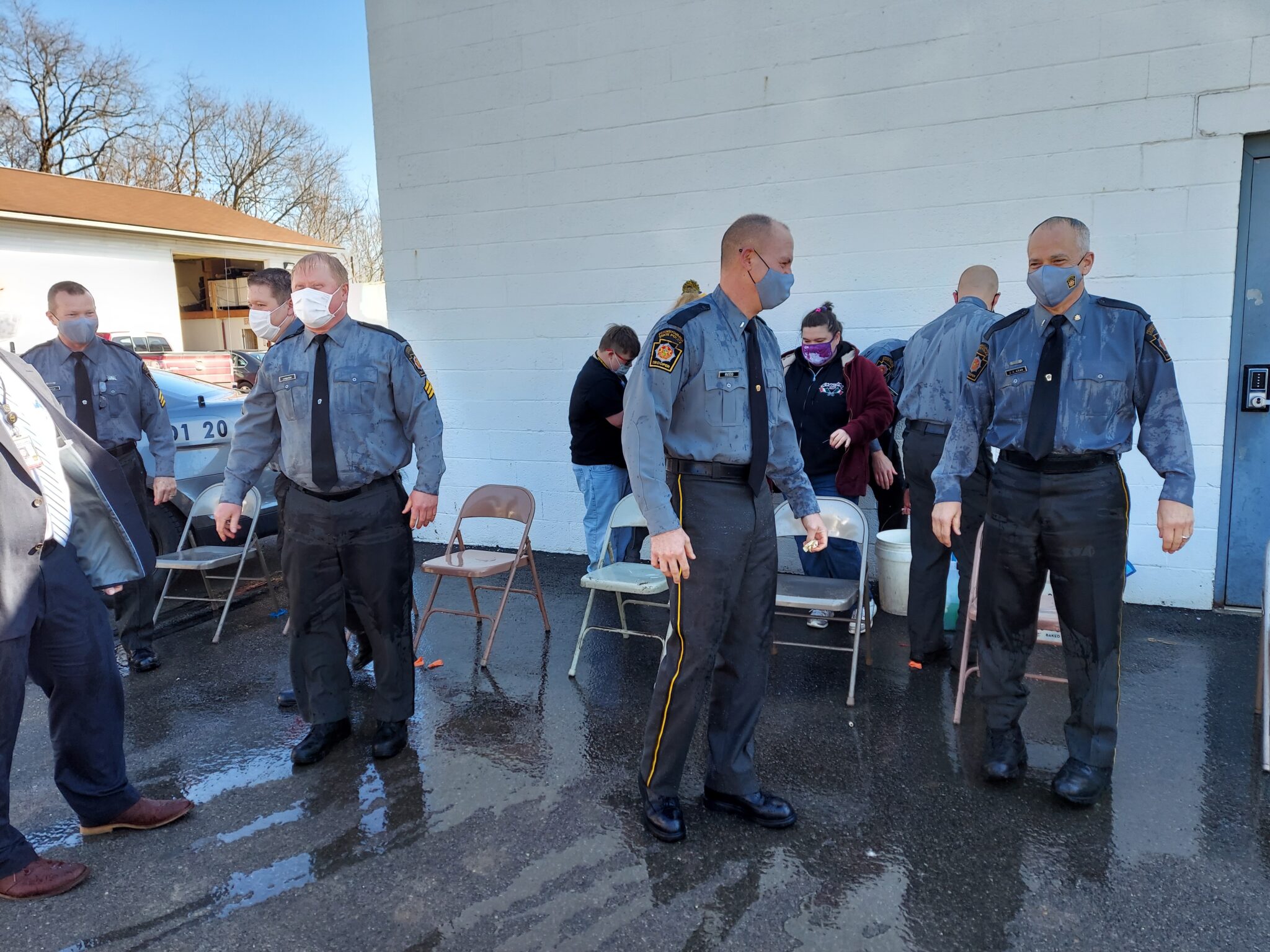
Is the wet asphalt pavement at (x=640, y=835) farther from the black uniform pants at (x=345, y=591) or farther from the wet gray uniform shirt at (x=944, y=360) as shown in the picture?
the wet gray uniform shirt at (x=944, y=360)

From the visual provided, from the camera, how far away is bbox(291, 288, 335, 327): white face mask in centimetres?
326

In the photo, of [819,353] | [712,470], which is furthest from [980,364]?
[819,353]

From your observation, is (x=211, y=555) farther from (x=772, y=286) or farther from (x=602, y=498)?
(x=772, y=286)

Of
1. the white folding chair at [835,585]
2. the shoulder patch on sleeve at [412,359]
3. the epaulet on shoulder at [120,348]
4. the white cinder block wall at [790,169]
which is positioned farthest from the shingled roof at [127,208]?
the white folding chair at [835,585]

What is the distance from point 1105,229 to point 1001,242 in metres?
0.55

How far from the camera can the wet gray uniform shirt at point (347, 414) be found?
3.30m

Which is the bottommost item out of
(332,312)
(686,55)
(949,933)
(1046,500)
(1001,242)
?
(949,933)

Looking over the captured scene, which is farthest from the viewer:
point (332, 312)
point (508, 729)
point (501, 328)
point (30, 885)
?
point (501, 328)

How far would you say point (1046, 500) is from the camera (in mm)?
2834

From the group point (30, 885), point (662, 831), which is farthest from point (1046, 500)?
point (30, 885)

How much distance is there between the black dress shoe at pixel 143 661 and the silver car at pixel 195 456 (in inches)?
43.4

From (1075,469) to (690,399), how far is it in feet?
4.34

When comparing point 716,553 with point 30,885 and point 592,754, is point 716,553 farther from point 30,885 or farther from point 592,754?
point 30,885

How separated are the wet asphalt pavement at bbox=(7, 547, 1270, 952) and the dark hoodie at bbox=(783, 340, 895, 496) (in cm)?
119
